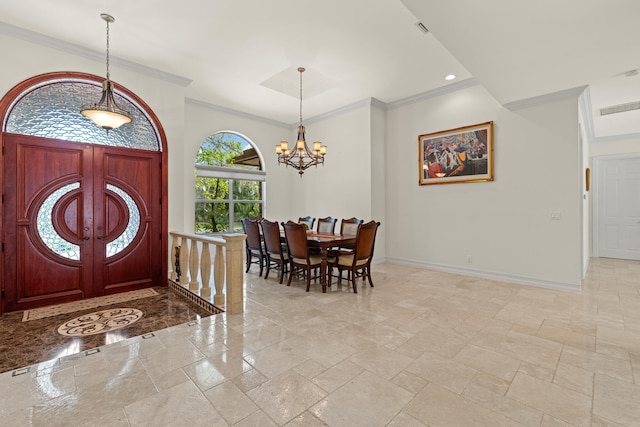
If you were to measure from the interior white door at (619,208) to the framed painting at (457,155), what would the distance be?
14.5 ft

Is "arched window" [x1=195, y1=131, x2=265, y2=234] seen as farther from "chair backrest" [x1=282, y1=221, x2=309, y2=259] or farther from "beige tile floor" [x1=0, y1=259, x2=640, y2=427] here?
"beige tile floor" [x1=0, y1=259, x2=640, y2=427]

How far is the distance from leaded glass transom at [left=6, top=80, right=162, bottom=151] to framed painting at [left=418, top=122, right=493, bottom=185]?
15.8ft

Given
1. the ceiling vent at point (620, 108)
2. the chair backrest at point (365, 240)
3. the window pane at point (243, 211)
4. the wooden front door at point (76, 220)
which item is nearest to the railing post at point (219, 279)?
the wooden front door at point (76, 220)

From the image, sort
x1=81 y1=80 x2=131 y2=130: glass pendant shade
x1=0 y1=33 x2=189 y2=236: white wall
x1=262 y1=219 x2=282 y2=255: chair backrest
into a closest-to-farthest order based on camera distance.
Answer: x1=81 y1=80 x2=131 y2=130: glass pendant shade → x1=0 y1=33 x2=189 y2=236: white wall → x1=262 y1=219 x2=282 y2=255: chair backrest

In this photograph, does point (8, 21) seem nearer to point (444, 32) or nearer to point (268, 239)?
point (268, 239)

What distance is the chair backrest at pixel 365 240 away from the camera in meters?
4.11

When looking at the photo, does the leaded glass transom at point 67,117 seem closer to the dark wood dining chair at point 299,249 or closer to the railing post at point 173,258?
the railing post at point 173,258

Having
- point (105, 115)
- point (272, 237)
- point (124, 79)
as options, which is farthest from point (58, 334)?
point (124, 79)

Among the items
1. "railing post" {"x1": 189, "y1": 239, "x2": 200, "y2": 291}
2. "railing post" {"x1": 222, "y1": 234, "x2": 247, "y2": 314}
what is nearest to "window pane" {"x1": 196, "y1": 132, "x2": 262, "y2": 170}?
"railing post" {"x1": 189, "y1": 239, "x2": 200, "y2": 291}

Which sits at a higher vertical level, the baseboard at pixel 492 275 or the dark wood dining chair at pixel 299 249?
the dark wood dining chair at pixel 299 249

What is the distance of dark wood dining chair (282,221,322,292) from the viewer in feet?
13.7

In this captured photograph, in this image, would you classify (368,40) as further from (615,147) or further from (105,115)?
(615,147)

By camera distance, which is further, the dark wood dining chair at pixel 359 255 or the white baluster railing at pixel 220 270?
the dark wood dining chair at pixel 359 255

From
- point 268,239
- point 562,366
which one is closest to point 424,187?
point 268,239
